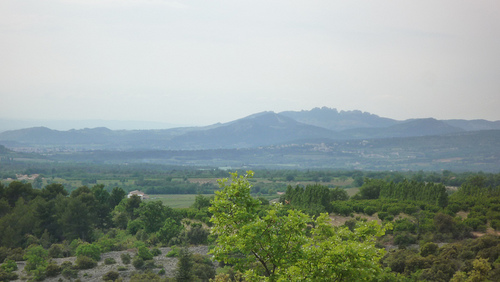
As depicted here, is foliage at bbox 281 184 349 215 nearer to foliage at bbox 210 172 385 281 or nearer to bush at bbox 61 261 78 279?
bush at bbox 61 261 78 279

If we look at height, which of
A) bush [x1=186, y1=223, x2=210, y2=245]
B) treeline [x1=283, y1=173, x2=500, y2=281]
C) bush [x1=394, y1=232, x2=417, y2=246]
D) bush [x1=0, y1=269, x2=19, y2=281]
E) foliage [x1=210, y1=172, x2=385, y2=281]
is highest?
foliage [x1=210, y1=172, x2=385, y2=281]

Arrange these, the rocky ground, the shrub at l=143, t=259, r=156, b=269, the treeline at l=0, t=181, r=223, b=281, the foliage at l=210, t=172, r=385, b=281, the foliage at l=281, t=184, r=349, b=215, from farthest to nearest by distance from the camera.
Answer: the foliage at l=281, t=184, r=349, b=215
the treeline at l=0, t=181, r=223, b=281
the shrub at l=143, t=259, r=156, b=269
the rocky ground
the foliage at l=210, t=172, r=385, b=281

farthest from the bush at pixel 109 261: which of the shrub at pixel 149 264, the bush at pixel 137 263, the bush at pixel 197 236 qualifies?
the bush at pixel 197 236

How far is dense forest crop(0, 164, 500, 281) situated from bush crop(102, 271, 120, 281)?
0.07 metres

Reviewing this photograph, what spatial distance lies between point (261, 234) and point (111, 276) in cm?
1376

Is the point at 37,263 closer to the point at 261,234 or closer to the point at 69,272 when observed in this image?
the point at 69,272

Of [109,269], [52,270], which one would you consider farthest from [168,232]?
[52,270]

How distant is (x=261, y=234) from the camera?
8641 mm

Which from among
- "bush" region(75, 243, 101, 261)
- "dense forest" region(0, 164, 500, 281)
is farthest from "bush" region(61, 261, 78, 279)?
"bush" region(75, 243, 101, 261)

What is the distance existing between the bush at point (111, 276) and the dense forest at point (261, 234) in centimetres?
7

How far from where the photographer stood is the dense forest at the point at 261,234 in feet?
29.2

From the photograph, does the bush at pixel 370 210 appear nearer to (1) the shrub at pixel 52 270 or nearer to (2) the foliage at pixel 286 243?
(1) the shrub at pixel 52 270

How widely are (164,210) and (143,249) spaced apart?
1084 cm

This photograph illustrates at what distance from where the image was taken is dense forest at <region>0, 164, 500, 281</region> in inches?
350
